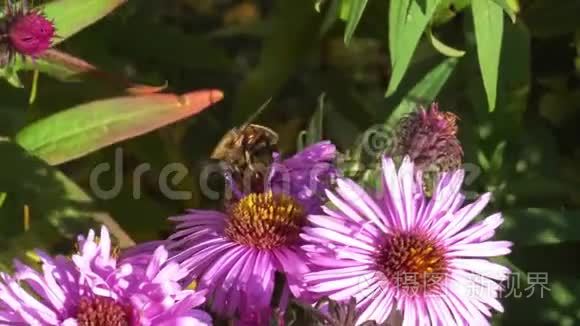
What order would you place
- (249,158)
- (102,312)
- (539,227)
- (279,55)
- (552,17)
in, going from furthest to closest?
(279,55) < (552,17) < (539,227) < (249,158) < (102,312)

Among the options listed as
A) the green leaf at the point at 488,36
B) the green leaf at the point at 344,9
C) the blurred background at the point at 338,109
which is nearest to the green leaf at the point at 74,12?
the blurred background at the point at 338,109

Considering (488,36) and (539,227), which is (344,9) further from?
(539,227)

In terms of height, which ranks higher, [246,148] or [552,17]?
[552,17]

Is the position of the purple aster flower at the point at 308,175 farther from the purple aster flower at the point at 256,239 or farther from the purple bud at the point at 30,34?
the purple bud at the point at 30,34

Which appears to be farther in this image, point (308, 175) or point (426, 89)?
point (426, 89)

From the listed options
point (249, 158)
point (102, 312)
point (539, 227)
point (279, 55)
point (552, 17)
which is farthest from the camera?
point (279, 55)

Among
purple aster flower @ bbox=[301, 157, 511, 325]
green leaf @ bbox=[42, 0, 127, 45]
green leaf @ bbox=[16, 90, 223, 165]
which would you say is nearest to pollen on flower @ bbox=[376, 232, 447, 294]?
purple aster flower @ bbox=[301, 157, 511, 325]

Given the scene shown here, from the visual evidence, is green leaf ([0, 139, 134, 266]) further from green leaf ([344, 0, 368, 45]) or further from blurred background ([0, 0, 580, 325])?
green leaf ([344, 0, 368, 45])

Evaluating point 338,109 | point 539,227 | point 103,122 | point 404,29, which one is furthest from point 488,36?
point 338,109
